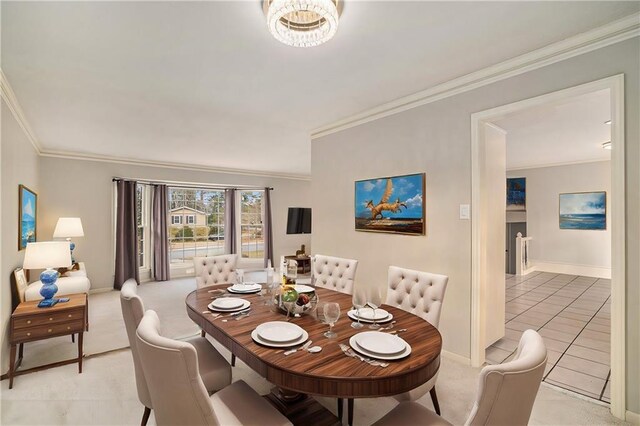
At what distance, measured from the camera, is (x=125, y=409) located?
2.12 meters

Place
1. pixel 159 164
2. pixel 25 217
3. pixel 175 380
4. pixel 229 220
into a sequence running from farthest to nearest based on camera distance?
pixel 229 220, pixel 159 164, pixel 25 217, pixel 175 380

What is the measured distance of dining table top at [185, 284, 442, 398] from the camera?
3.83ft

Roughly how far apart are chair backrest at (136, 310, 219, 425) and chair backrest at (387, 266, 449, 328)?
154cm

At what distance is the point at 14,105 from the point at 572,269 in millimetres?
9891

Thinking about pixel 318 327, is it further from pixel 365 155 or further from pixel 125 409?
pixel 365 155

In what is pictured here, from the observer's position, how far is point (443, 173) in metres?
2.86

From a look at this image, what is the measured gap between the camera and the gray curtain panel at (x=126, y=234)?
5742 mm

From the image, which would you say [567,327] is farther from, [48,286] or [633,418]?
[48,286]

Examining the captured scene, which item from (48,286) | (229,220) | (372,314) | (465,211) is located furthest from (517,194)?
(48,286)

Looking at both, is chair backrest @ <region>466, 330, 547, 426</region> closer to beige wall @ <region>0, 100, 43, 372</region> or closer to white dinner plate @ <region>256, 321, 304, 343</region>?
white dinner plate @ <region>256, 321, 304, 343</region>

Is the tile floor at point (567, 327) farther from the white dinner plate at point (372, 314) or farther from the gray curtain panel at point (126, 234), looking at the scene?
the gray curtain panel at point (126, 234)

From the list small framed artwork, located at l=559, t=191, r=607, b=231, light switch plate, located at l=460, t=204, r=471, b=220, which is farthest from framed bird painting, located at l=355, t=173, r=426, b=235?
small framed artwork, located at l=559, t=191, r=607, b=231

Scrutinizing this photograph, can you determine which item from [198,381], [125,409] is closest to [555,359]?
[198,381]

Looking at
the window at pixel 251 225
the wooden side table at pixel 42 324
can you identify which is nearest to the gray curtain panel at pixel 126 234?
the window at pixel 251 225
